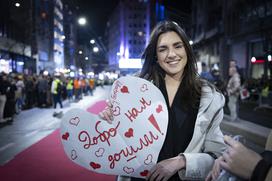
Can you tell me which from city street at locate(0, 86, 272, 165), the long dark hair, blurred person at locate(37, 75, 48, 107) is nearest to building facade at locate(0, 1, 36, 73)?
blurred person at locate(37, 75, 48, 107)

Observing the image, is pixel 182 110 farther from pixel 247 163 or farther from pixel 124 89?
pixel 247 163

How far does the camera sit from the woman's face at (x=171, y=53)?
7.82 ft

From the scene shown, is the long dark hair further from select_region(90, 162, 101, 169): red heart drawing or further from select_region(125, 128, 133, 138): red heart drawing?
select_region(90, 162, 101, 169): red heart drawing

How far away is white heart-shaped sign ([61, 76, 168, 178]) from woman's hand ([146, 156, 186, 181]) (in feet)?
0.11

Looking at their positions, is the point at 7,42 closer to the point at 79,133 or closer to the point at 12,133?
the point at 12,133

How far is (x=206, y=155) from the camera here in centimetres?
217

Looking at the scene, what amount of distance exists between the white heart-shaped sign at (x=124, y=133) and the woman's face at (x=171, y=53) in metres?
0.28

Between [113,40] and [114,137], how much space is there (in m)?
173

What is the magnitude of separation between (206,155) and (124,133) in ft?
1.61

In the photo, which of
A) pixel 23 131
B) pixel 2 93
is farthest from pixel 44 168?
pixel 2 93

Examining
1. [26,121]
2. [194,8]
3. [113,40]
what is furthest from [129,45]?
[26,121]

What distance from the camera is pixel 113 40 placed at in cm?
17338

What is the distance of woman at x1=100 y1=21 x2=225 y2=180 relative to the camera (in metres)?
2.12

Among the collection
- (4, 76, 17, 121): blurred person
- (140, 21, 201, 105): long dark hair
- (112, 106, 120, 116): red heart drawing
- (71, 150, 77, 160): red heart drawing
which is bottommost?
(4, 76, 17, 121): blurred person
